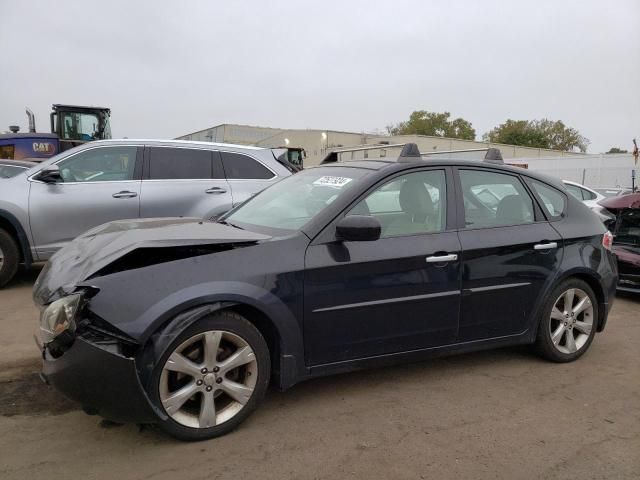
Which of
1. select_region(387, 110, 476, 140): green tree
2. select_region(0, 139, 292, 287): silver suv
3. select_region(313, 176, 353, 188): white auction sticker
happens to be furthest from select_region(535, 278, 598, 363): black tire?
select_region(387, 110, 476, 140): green tree

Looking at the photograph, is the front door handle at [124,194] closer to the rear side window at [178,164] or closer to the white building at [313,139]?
the rear side window at [178,164]

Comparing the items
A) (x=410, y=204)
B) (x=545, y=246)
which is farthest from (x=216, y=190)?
(x=545, y=246)

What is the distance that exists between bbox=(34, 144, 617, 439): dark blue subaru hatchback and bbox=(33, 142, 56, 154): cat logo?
11120 mm

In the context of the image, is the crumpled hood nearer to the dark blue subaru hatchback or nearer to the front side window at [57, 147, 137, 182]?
the dark blue subaru hatchback

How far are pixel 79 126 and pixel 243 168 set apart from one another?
934 cm

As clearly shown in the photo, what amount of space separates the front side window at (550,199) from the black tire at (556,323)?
562 mm

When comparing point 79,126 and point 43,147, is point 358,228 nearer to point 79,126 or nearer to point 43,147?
point 43,147

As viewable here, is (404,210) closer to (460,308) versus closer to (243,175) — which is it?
(460,308)

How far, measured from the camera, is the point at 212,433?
2.84 m

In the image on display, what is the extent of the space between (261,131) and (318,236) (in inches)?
1927

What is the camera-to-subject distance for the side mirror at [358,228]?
3090 mm

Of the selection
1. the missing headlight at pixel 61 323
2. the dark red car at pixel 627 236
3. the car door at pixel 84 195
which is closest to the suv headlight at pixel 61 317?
the missing headlight at pixel 61 323

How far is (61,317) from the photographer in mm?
2604

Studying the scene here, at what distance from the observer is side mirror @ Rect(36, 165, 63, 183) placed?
6.09 meters
